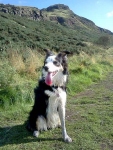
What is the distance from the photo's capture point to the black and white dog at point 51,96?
4.12 m

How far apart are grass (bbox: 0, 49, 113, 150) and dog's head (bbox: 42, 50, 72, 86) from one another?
3.44 ft

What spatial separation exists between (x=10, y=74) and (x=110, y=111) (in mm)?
2975

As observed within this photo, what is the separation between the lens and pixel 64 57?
13.9ft

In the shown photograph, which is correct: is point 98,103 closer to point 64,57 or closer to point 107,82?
point 64,57

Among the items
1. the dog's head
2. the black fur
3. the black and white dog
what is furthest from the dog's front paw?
the dog's head

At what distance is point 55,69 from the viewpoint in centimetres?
403

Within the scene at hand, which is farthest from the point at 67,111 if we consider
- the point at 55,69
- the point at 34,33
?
the point at 34,33

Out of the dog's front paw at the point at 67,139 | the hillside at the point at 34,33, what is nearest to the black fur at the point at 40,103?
the dog's front paw at the point at 67,139

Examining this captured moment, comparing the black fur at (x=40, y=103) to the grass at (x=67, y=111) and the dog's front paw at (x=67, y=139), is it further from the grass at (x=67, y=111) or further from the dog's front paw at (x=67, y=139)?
the dog's front paw at (x=67, y=139)

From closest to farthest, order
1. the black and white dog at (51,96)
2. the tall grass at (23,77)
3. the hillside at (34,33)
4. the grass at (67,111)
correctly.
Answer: the black and white dog at (51,96) → the grass at (67,111) → the tall grass at (23,77) → the hillside at (34,33)

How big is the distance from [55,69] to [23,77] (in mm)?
4293

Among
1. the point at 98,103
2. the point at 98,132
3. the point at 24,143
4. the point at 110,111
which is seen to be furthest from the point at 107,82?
the point at 24,143

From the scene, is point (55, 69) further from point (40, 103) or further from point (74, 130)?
point (74, 130)

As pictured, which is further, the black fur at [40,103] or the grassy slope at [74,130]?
the black fur at [40,103]
